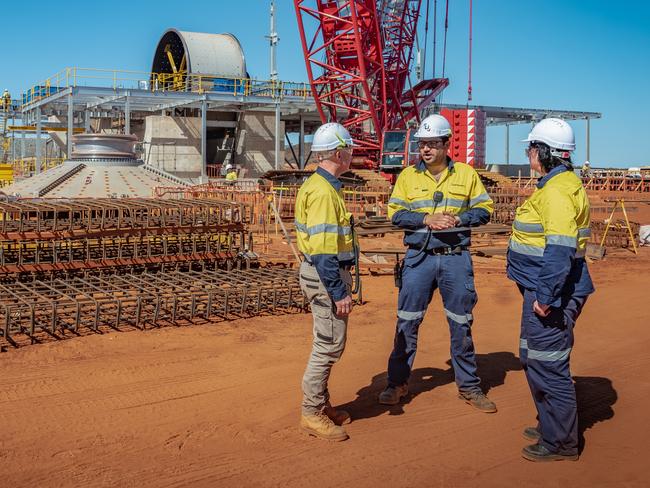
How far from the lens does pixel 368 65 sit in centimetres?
3145

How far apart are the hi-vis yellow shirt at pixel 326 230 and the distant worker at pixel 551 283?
1086 mm

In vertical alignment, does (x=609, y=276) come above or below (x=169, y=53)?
below

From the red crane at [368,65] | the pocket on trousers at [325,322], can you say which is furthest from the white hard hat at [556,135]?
the red crane at [368,65]

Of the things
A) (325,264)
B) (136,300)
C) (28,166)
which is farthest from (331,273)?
(28,166)

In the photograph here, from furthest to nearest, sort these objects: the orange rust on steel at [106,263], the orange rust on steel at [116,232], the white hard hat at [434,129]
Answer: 1. the orange rust on steel at [106,263]
2. the orange rust on steel at [116,232]
3. the white hard hat at [434,129]

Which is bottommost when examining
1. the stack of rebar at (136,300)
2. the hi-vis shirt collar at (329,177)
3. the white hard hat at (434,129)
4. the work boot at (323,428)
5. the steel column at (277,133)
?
the work boot at (323,428)

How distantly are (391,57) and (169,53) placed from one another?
12.9 m

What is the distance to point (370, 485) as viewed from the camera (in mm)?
4004

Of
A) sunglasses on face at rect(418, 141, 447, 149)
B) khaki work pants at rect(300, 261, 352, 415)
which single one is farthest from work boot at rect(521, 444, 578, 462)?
sunglasses on face at rect(418, 141, 447, 149)

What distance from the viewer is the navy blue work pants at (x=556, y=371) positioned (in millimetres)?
4375

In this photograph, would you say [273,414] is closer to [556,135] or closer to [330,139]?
[330,139]

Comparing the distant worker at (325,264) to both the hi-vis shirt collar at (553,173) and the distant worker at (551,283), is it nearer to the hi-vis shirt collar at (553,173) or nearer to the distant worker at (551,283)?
the distant worker at (551,283)

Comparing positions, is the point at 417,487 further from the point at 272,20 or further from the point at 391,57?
the point at 272,20

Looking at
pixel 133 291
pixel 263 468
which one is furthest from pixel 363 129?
pixel 263 468
